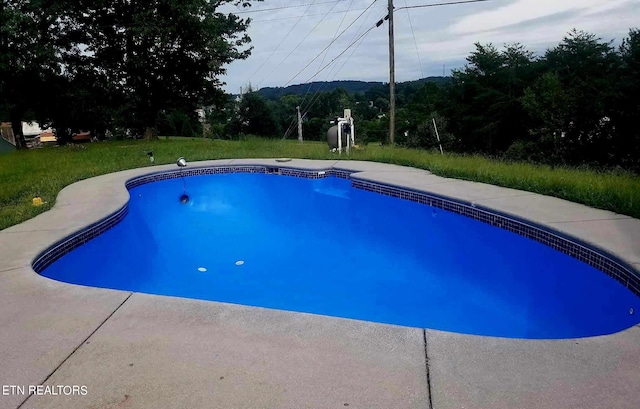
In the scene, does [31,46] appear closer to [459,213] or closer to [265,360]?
[459,213]

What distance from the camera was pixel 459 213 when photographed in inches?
214

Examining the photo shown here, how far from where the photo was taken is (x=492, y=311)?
144 inches

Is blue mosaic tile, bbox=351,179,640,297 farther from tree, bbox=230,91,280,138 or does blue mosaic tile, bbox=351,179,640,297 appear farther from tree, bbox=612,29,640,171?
tree, bbox=230,91,280,138

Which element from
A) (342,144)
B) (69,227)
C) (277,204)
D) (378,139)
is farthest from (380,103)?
(69,227)

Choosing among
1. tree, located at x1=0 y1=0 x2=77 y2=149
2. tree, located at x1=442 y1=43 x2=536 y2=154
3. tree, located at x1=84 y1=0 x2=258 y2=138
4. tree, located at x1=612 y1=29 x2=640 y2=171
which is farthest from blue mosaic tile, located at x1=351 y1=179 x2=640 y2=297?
tree, located at x1=442 y1=43 x2=536 y2=154

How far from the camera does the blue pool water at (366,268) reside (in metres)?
3.52

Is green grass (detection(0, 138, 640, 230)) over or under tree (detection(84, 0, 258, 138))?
under

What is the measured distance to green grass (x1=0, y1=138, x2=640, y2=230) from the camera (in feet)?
16.4

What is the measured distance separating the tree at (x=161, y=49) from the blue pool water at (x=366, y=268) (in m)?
8.27

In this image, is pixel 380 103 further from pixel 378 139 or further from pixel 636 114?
pixel 636 114

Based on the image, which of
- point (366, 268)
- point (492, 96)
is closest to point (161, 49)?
point (366, 268)

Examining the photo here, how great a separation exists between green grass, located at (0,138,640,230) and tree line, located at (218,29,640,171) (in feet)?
26.3

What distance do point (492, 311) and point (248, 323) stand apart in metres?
2.19

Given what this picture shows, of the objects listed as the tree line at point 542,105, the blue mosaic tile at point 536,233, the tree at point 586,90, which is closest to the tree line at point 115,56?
the tree line at point 542,105
